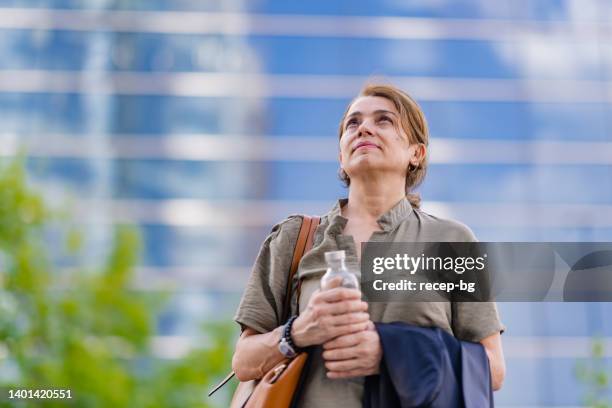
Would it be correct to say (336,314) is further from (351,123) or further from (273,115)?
(273,115)

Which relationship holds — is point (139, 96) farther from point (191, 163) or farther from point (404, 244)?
point (404, 244)

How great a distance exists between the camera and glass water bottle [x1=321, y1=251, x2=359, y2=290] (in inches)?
62.9

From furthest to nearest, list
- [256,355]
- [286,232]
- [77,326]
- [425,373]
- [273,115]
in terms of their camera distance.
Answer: [273,115], [77,326], [286,232], [256,355], [425,373]

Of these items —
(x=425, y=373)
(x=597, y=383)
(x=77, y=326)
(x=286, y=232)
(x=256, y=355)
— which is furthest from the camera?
(x=597, y=383)

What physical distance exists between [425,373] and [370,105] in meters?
0.60

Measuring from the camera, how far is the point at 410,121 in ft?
6.19

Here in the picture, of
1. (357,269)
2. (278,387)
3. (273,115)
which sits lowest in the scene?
(278,387)

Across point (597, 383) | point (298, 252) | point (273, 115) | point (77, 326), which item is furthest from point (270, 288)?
point (273, 115)

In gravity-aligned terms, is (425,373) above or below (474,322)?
below

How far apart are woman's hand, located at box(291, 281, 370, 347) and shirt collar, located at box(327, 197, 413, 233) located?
24cm

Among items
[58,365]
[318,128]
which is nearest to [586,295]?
[58,365]

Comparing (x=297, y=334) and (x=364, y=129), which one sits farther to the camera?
(x=364, y=129)

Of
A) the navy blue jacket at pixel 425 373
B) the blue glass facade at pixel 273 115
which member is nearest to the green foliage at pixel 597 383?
the blue glass facade at pixel 273 115

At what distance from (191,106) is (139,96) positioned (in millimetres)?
1215
